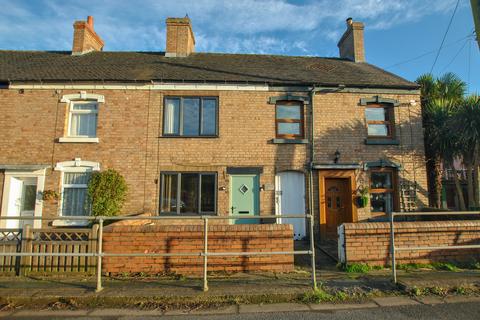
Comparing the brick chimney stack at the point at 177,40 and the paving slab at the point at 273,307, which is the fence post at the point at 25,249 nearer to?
the paving slab at the point at 273,307

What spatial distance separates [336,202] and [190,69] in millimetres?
7609

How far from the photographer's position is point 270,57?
552 inches

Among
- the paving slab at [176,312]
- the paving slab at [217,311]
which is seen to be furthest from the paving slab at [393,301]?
the paving slab at [176,312]

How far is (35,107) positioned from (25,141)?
4.16ft

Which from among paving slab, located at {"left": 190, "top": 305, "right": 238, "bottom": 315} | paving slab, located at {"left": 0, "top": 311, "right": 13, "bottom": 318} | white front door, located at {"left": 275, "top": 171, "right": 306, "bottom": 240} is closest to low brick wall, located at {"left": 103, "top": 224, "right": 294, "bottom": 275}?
paving slab, located at {"left": 190, "top": 305, "right": 238, "bottom": 315}

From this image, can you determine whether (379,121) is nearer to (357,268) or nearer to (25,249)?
(357,268)

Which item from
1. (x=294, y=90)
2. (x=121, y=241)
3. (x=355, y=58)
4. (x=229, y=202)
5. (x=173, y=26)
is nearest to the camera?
(x=121, y=241)

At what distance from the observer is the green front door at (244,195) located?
10165 mm

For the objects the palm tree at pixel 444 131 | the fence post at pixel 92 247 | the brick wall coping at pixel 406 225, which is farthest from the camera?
the palm tree at pixel 444 131

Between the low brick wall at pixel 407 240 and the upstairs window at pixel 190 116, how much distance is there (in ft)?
A: 19.5

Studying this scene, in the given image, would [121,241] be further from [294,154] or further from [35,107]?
[35,107]

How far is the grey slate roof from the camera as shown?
Answer: 10.8 m

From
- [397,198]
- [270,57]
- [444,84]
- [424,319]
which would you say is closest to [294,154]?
[397,198]

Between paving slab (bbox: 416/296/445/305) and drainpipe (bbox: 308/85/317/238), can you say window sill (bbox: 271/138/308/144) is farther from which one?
paving slab (bbox: 416/296/445/305)
